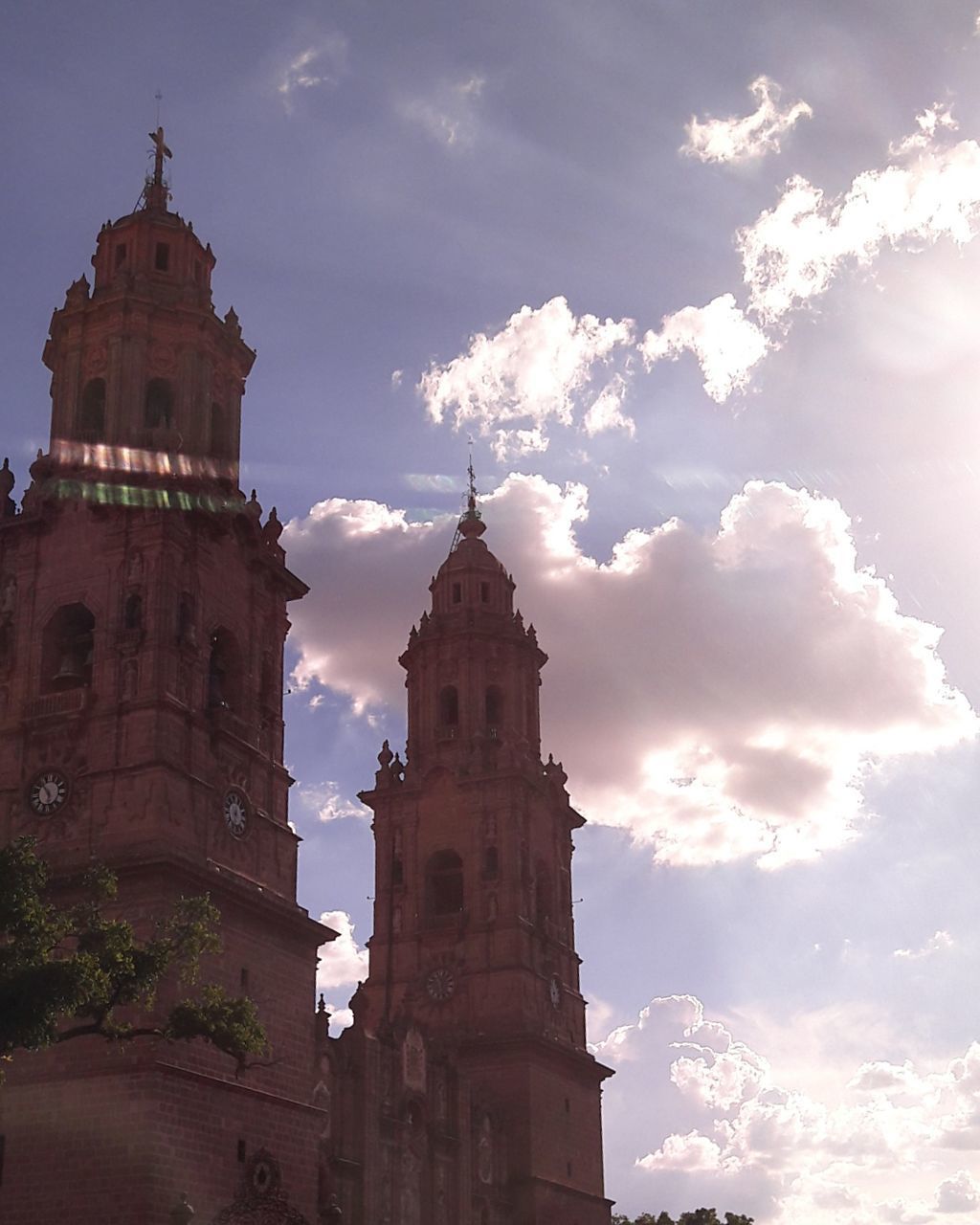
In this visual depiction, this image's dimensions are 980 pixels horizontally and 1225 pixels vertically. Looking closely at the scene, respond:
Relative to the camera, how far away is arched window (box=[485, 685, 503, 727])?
74.4m


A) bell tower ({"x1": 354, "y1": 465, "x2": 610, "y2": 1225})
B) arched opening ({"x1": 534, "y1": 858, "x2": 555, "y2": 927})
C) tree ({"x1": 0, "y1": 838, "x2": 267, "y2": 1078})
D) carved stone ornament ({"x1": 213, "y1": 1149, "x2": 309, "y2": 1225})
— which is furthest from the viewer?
arched opening ({"x1": 534, "y1": 858, "x2": 555, "y2": 927})

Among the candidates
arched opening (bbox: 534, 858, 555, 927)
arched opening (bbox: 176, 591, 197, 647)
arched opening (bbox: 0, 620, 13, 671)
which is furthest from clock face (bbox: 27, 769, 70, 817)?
arched opening (bbox: 534, 858, 555, 927)

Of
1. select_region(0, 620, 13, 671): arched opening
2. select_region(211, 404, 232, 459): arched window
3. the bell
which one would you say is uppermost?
select_region(211, 404, 232, 459): arched window

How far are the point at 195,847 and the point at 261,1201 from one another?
9065 mm

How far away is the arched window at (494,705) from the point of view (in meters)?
74.4

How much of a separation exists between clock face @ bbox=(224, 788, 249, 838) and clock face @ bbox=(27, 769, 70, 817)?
4357mm

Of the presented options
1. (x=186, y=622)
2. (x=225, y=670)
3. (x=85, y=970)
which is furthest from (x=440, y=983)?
(x=85, y=970)

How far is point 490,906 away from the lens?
2709 inches

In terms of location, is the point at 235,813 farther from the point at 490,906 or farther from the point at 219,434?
the point at 490,906

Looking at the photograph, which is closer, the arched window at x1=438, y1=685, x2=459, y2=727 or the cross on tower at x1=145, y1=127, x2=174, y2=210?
the cross on tower at x1=145, y1=127, x2=174, y2=210

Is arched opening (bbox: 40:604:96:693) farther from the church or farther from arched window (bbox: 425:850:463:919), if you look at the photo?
arched window (bbox: 425:850:463:919)

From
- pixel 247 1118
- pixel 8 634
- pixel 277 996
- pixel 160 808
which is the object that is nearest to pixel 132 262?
pixel 8 634

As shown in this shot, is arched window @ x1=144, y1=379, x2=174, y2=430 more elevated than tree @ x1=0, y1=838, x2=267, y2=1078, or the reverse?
arched window @ x1=144, y1=379, x2=174, y2=430

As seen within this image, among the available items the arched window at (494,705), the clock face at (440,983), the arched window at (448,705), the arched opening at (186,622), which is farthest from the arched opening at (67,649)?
the arched window at (494,705)
